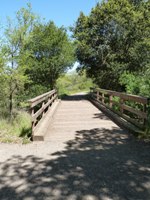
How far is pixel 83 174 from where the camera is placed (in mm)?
3941

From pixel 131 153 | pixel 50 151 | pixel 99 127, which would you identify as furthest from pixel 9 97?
pixel 131 153

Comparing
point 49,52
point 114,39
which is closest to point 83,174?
point 114,39

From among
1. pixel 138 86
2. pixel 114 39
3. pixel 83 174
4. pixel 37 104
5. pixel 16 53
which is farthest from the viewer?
pixel 114 39

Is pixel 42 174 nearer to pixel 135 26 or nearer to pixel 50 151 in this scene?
pixel 50 151

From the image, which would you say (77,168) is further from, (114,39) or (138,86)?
(114,39)

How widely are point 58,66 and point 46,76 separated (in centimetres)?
135

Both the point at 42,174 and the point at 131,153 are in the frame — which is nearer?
the point at 42,174

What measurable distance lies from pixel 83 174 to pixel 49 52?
16037mm

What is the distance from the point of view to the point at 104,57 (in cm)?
1861

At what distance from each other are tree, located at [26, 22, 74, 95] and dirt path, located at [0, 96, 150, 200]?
41.2ft

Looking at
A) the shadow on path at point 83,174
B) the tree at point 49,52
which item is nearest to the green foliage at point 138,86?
the shadow on path at point 83,174

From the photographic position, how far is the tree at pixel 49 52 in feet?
60.7

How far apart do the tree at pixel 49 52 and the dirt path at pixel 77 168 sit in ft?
41.2

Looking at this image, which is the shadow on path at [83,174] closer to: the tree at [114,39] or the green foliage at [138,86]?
the green foliage at [138,86]
